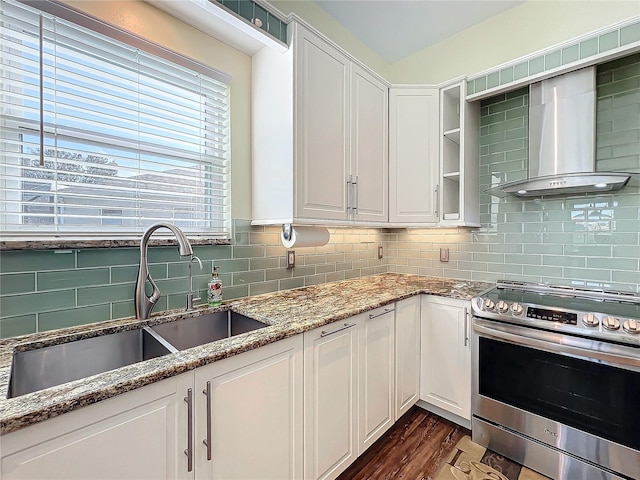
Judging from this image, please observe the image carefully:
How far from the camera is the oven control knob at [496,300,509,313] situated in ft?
5.55

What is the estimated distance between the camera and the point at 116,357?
1243mm

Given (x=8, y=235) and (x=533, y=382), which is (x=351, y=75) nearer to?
(x=8, y=235)

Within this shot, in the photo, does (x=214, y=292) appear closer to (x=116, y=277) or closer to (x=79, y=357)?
(x=116, y=277)

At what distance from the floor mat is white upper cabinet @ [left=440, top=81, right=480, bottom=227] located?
145 centimetres

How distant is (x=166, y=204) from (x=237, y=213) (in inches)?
15.0

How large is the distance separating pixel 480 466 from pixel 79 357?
2.06 metres

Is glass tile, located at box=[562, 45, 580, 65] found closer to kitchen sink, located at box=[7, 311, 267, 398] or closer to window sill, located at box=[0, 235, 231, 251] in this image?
kitchen sink, located at box=[7, 311, 267, 398]

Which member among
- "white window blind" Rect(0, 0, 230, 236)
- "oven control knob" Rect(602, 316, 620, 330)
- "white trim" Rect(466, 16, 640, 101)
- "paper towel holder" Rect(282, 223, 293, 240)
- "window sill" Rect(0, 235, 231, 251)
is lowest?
"oven control knob" Rect(602, 316, 620, 330)

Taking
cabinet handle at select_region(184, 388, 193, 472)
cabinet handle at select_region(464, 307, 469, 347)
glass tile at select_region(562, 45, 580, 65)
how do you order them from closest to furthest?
cabinet handle at select_region(184, 388, 193, 472), glass tile at select_region(562, 45, 580, 65), cabinet handle at select_region(464, 307, 469, 347)

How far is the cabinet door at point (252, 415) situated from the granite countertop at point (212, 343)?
0.06 metres

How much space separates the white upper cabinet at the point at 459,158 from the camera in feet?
7.29

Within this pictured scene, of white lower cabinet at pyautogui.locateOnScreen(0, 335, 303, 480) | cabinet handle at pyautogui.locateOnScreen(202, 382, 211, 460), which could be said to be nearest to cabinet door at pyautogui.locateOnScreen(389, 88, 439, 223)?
white lower cabinet at pyautogui.locateOnScreen(0, 335, 303, 480)

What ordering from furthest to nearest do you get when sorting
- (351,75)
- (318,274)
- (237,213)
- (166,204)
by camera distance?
(318,274)
(351,75)
(237,213)
(166,204)

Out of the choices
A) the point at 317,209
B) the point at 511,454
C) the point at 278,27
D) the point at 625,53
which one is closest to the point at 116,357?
the point at 317,209
